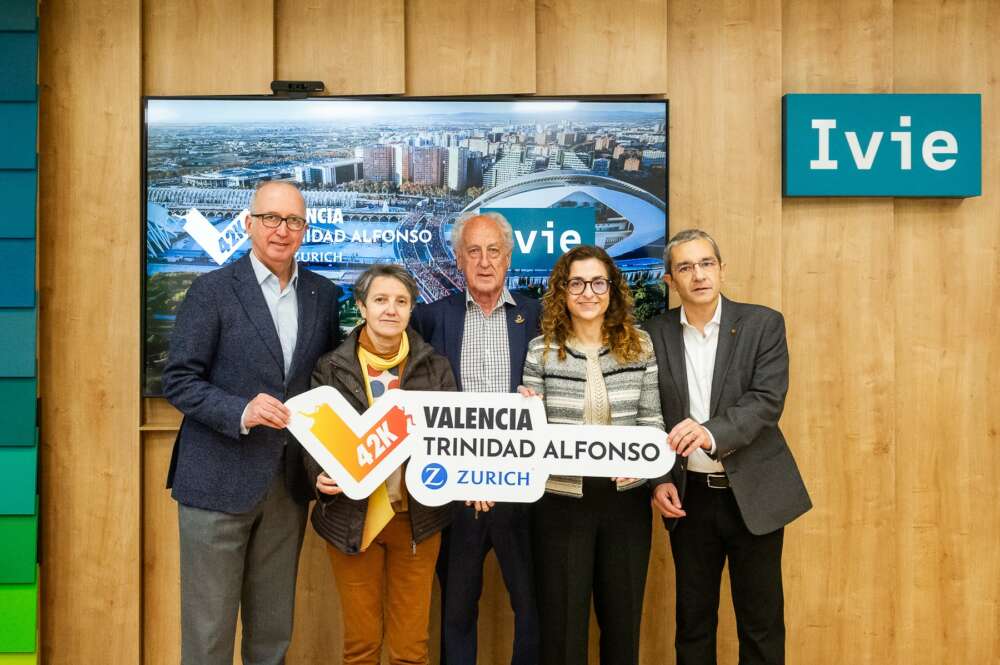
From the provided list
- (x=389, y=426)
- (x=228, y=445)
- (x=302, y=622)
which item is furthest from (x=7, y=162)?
(x=302, y=622)

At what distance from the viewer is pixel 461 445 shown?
2293mm

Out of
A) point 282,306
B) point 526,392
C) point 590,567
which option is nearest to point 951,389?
point 590,567

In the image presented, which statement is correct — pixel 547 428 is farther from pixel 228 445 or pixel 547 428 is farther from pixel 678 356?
pixel 228 445

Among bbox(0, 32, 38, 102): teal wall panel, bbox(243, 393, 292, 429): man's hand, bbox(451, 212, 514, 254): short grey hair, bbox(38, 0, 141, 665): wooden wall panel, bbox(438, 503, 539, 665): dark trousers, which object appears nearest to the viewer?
bbox(243, 393, 292, 429): man's hand

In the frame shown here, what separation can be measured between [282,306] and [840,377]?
219cm

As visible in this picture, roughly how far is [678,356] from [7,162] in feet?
8.46

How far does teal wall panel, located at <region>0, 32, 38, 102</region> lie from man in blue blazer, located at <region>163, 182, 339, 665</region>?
1.23 m

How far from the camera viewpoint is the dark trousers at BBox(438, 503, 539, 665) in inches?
99.2

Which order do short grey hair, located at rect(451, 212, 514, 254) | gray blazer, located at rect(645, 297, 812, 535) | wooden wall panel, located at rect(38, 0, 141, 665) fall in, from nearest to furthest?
gray blazer, located at rect(645, 297, 812, 535) < short grey hair, located at rect(451, 212, 514, 254) < wooden wall panel, located at rect(38, 0, 141, 665)

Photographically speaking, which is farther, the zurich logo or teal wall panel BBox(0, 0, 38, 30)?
teal wall panel BBox(0, 0, 38, 30)

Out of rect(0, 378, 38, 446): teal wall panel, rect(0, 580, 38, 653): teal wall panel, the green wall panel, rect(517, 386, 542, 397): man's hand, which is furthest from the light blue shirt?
the green wall panel

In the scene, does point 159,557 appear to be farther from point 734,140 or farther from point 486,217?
point 734,140

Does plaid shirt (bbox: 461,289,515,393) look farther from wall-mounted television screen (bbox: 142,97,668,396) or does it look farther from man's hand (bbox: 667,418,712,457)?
man's hand (bbox: 667,418,712,457)

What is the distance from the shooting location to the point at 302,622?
3053 millimetres
